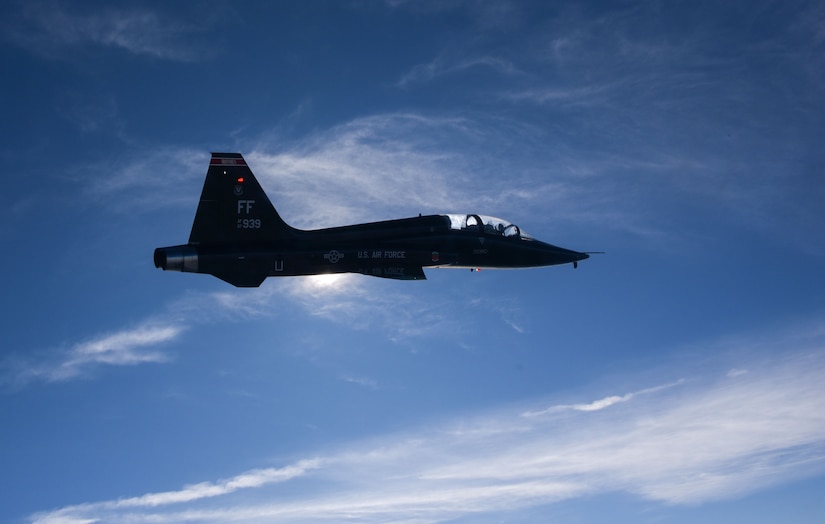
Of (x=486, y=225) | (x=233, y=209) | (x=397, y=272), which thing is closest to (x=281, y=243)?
(x=233, y=209)

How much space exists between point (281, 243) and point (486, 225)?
15.2 metres

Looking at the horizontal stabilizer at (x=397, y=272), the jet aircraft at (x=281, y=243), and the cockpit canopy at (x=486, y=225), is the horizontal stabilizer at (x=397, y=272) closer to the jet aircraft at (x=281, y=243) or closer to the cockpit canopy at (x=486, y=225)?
the jet aircraft at (x=281, y=243)

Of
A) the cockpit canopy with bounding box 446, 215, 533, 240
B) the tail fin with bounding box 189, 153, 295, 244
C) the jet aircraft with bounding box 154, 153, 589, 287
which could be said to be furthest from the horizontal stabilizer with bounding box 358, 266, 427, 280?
the tail fin with bounding box 189, 153, 295, 244

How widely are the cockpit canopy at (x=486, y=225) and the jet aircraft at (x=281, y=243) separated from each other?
0.56 feet

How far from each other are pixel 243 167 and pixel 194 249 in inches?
241

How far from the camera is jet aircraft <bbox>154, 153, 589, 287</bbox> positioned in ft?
185

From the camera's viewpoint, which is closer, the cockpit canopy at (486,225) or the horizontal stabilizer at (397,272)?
the horizontal stabilizer at (397,272)

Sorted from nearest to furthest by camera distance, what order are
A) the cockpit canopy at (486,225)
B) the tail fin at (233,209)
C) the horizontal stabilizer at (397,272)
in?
1. the tail fin at (233,209)
2. the horizontal stabilizer at (397,272)
3. the cockpit canopy at (486,225)

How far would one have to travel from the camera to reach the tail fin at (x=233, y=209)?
56.5m

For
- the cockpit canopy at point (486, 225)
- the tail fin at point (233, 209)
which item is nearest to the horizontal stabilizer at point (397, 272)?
the cockpit canopy at point (486, 225)

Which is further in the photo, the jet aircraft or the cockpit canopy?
the cockpit canopy

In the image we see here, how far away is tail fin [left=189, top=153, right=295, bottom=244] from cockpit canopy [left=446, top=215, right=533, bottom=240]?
1242 centimetres

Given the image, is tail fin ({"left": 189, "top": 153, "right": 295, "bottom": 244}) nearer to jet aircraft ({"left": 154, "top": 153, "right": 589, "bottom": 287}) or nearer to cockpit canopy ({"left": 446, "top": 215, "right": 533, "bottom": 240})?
jet aircraft ({"left": 154, "top": 153, "right": 589, "bottom": 287})

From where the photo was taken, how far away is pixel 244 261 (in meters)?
56.6
